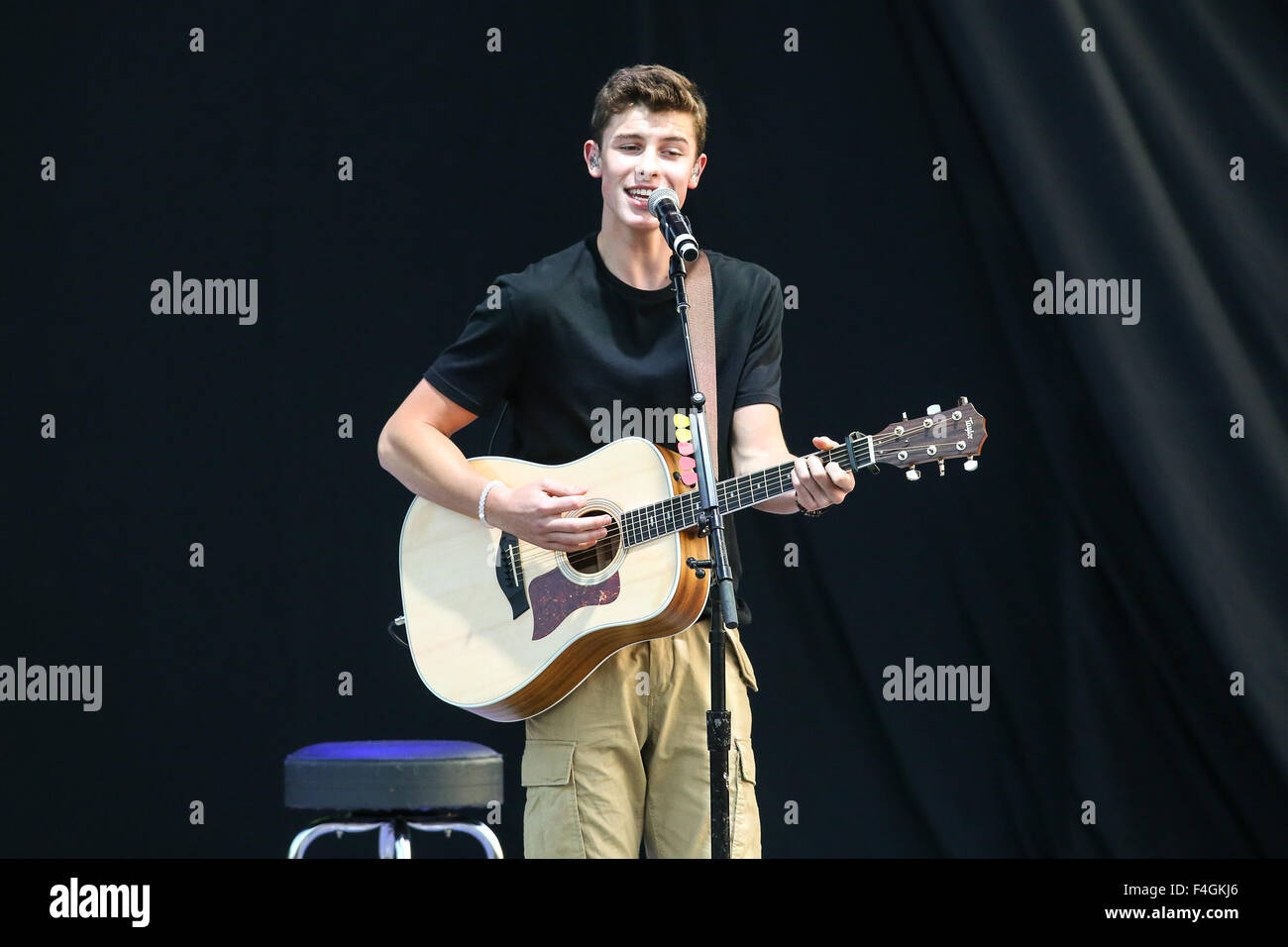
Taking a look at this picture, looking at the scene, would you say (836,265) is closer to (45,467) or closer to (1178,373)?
(1178,373)

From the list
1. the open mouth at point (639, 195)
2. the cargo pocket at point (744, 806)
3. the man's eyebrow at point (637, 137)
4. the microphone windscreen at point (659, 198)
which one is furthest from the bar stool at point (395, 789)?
the man's eyebrow at point (637, 137)

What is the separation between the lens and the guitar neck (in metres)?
2.89

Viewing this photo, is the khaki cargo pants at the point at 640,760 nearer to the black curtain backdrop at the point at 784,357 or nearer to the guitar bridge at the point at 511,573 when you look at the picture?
the guitar bridge at the point at 511,573

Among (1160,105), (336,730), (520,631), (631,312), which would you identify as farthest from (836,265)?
(336,730)

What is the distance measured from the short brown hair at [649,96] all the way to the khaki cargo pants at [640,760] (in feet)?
3.76

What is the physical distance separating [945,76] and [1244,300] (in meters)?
1.08

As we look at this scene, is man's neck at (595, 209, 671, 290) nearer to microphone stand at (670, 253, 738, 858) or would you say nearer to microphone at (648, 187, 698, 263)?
microphone at (648, 187, 698, 263)

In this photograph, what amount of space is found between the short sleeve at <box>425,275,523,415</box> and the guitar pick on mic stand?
526mm

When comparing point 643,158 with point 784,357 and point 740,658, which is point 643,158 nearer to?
point 740,658

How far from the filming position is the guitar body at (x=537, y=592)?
3041 millimetres

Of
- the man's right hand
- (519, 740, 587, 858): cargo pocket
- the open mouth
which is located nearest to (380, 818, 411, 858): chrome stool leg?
(519, 740, 587, 858): cargo pocket

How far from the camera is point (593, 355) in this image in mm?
3139

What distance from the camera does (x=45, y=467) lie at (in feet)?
13.9

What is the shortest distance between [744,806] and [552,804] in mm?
410
